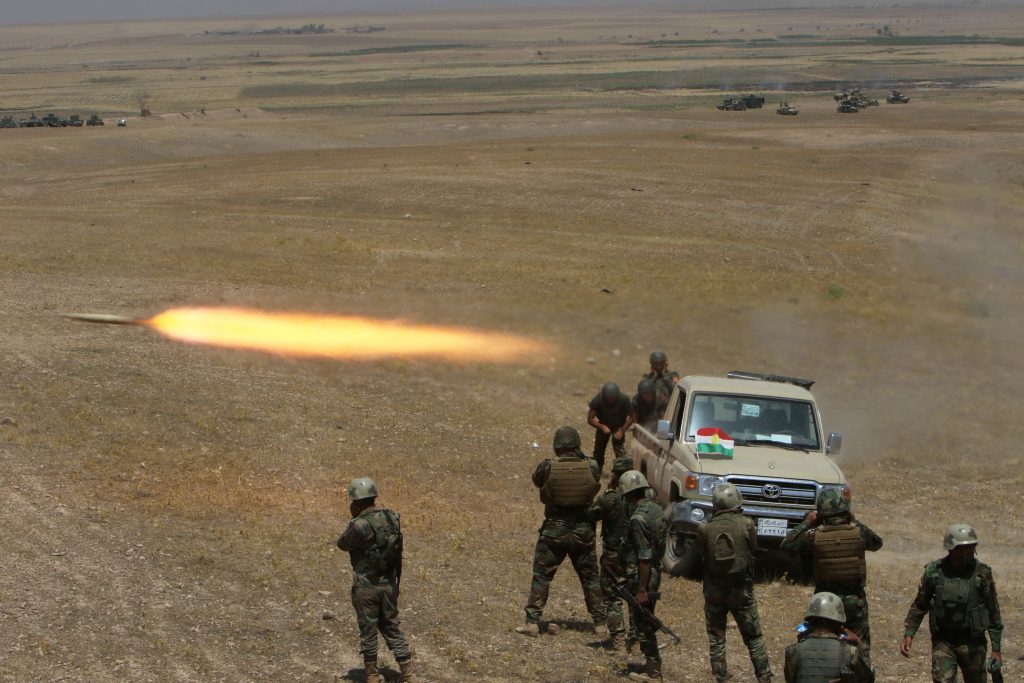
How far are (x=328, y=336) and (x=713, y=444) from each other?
37.9 feet

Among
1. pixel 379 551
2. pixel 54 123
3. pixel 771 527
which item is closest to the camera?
pixel 379 551

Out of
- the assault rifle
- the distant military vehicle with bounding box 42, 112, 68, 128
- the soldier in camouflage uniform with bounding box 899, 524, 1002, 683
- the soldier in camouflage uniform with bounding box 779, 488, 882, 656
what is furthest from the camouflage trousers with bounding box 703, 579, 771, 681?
the distant military vehicle with bounding box 42, 112, 68, 128

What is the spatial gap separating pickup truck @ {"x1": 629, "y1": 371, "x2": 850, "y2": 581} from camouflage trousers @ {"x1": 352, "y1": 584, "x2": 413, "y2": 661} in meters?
3.48

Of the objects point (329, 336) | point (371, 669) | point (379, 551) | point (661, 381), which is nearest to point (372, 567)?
point (379, 551)

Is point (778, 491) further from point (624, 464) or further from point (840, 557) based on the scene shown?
point (840, 557)

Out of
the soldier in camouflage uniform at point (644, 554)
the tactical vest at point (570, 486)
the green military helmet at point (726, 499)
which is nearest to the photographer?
the green military helmet at point (726, 499)

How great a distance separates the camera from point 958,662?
10.6m

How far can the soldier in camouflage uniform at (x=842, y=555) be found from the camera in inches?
430

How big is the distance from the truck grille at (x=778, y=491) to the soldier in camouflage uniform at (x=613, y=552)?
245 cm

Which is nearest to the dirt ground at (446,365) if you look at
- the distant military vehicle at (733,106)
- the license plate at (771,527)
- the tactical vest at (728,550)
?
the license plate at (771,527)

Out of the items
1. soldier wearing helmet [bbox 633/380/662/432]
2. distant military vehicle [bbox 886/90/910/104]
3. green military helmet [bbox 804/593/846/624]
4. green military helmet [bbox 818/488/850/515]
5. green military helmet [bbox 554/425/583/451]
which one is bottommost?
green military helmet [bbox 804/593/846/624]

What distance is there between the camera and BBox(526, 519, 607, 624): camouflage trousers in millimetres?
12320

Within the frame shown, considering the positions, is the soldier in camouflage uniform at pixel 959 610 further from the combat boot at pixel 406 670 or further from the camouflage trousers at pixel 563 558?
the combat boot at pixel 406 670

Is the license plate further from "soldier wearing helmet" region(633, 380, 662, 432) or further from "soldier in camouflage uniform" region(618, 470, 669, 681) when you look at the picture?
"soldier wearing helmet" region(633, 380, 662, 432)
